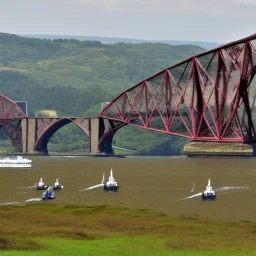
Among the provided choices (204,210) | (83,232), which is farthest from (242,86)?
(83,232)

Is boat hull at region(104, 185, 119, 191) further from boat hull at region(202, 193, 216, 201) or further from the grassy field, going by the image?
the grassy field

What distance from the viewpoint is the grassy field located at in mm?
63875

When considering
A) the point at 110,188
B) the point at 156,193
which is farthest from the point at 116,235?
the point at 110,188

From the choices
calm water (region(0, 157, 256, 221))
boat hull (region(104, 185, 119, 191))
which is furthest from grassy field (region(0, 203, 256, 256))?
boat hull (region(104, 185, 119, 191))

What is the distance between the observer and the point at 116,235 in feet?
238

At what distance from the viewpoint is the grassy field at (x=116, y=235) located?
63.9 m

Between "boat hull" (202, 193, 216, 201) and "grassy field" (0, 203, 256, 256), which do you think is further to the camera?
"boat hull" (202, 193, 216, 201)

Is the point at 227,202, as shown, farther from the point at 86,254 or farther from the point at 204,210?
the point at 86,254

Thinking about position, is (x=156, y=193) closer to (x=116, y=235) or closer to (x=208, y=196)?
(x=208, y=196)

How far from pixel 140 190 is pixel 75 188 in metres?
10.1

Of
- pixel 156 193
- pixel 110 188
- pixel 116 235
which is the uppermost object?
pixel 116 235

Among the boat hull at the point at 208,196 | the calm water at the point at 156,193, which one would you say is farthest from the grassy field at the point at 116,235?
the boat hull at the point at 208,196

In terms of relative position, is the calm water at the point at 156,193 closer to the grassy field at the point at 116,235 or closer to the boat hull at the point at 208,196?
the boat hull at the point at 208,196

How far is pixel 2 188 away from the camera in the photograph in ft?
500
